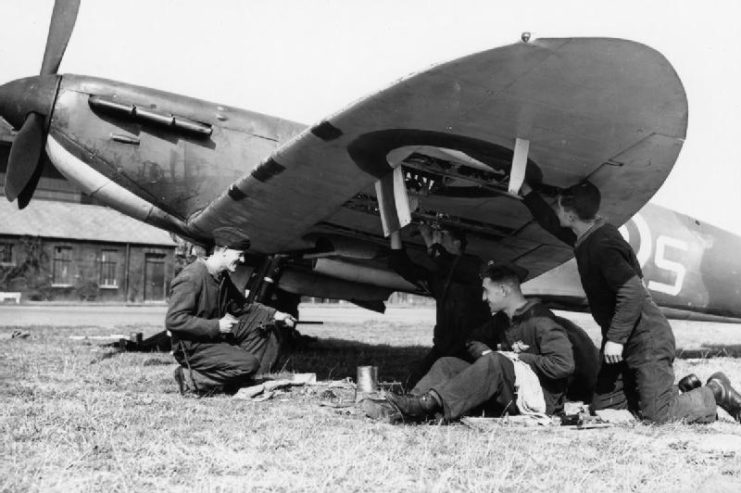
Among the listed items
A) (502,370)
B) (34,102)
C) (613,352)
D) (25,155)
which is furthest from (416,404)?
(25,155)

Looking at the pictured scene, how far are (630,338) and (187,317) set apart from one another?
297 centimetres

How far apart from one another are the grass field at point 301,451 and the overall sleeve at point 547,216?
57.4 inches

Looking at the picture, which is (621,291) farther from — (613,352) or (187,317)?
(187,317)

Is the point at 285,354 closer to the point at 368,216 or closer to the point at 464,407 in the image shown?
the point at 368,216

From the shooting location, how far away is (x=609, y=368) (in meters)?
4.32

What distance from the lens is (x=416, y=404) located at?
3.71 meters

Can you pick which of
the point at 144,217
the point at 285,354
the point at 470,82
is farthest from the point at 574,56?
the point at 285,354

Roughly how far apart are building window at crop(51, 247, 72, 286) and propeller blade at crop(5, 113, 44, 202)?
26411 mm

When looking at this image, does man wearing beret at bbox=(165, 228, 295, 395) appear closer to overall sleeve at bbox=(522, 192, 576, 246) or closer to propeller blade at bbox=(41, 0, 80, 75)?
overall sleeve at bbox=(522, 192, 576, 246)

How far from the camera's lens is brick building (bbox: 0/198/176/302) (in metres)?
31.0

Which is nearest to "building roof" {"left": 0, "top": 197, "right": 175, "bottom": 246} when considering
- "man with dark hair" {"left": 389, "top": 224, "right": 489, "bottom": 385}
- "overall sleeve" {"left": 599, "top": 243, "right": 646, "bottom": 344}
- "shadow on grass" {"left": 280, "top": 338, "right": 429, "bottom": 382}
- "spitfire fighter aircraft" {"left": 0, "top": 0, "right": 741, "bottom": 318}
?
"shadow on grass" {"left": 280, "top": 338, "right": 429, "bottom": 382}

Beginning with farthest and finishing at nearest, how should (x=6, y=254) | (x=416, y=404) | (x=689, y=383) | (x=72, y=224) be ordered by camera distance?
(x=72, y=224), (x=6, y=254), (x=689, y=383), (x=416, y=404)

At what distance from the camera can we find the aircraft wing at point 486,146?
3332 millimetres

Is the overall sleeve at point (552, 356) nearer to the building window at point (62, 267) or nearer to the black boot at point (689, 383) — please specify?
the black boot at point (689, 383)
